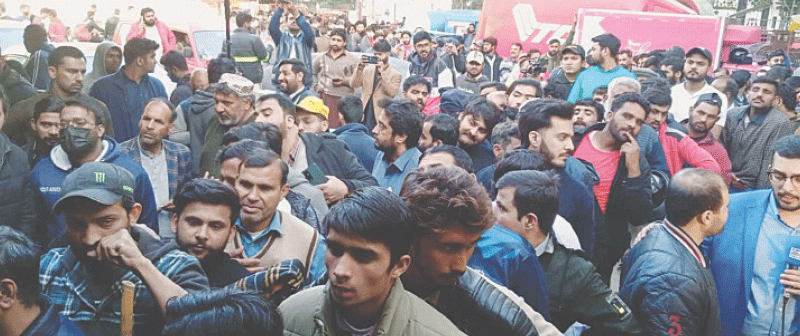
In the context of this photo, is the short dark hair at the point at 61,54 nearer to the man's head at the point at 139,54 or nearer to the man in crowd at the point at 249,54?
the man's head at the point at 139,54

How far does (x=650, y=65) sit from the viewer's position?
10.6m

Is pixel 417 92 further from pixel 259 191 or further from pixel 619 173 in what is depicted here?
pixel 259 191

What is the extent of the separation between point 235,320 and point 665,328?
5.84 ft

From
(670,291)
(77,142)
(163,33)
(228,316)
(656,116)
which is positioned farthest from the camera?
(163,33)

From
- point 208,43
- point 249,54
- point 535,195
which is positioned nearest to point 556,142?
point 535,195

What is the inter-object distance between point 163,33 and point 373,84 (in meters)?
4.62

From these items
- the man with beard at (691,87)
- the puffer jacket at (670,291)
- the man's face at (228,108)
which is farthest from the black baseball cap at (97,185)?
the man with beard at (691,87)

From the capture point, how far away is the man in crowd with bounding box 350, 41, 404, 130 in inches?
322

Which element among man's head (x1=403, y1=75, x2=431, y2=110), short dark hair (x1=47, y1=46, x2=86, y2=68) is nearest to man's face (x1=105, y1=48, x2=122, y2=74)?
short dark hair (x1=47, y1=46, x2=86, y2=68)

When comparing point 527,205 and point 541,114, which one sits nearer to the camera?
point 527,205

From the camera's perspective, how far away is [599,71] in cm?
774

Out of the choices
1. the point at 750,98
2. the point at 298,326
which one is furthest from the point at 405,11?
the point at 298,326

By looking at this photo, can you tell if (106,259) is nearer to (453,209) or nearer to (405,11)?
(453,209)

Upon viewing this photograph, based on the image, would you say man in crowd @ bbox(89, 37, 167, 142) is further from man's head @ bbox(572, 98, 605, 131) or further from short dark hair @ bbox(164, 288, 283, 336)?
short dark hair @ bbox(164, 288, 283, 336)
